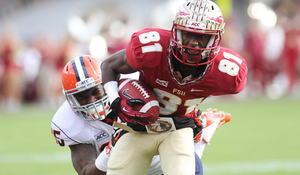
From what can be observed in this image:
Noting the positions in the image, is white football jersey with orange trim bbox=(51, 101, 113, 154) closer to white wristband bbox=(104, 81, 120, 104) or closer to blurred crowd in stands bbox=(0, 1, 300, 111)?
white wristband bbox=(104, 81, 120, 104)

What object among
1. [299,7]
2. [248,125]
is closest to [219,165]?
[248,125]

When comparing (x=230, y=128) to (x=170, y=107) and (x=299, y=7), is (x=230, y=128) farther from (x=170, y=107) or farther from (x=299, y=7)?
(x=299, y=7)

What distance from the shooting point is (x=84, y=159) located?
350cm

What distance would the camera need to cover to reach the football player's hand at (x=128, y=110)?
9.37 ft

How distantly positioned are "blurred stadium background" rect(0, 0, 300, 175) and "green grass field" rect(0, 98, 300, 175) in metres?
0.01

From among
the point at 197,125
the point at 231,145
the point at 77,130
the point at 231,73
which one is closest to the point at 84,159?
the point at 77,130

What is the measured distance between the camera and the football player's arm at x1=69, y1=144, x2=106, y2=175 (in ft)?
10.9

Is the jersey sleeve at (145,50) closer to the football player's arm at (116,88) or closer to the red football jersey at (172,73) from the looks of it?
the red football jersey at (172,73)

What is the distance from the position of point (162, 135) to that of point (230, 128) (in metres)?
4.91

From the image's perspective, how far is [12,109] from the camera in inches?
424

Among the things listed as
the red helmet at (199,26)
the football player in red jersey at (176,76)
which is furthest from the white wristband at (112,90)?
the red helmet at (199,26)

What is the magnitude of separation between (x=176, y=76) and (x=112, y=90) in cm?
44

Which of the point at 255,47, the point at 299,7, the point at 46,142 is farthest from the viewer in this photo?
the point at 299,7

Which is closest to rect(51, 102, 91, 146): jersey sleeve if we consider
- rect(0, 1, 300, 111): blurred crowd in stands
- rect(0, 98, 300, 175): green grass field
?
rect(0, 98, 300, 175): green grass field
